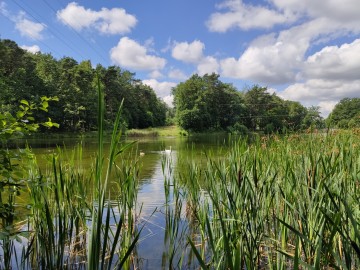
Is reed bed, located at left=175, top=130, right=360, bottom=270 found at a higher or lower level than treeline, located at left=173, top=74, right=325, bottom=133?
lower

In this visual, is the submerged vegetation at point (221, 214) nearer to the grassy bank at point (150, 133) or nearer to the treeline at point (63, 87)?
the treeline at point (63, 87)

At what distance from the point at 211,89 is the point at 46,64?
39.4 m

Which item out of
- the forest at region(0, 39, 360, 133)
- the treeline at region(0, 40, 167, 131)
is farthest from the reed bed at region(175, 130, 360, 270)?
the treeline at region(0, 40, 167, 131)

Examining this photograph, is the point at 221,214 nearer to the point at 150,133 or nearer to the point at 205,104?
the point at 150,133

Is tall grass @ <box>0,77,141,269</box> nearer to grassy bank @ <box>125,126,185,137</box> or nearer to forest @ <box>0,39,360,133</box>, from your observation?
forest @ <box>0,39,360,133</box>

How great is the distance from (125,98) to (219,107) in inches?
1028

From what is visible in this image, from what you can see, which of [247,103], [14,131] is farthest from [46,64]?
[14,131]

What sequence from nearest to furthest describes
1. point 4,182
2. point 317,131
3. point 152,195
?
point 4,182 → point 317,131 → point 152,195

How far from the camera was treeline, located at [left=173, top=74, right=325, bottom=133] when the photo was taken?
71.5m

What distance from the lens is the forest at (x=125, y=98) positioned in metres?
44.1

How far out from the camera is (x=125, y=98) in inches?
2633

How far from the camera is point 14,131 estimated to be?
8.46 ft

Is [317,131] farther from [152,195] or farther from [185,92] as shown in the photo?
[185,92]

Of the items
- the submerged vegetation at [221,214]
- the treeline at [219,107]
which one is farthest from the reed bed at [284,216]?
Answer: the treeline at [219,107]
